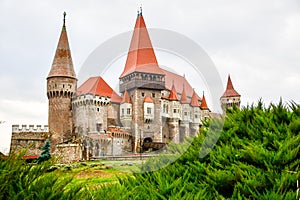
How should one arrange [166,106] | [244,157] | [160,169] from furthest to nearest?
[166,106] → [160,169] → [244,157]

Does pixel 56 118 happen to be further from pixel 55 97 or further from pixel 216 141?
pixel 216 141

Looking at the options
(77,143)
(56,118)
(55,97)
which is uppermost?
(55,97)

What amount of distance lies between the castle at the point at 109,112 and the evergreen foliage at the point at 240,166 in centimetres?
2795

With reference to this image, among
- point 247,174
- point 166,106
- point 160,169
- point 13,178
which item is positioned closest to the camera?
point 13,178

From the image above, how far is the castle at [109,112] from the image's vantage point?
3547 cm

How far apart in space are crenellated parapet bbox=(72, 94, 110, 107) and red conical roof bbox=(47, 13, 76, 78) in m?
3.24

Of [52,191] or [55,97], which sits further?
[55,97]

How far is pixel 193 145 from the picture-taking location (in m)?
4.46

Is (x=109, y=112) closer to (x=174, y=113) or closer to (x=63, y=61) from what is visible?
(x=63, y=61)

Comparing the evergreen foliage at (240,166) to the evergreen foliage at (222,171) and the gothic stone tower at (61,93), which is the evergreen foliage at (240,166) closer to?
the evergreen foliage at (222,171)

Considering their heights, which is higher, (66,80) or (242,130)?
(66,80)

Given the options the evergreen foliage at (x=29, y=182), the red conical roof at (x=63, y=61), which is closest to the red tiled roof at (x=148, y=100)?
the red conical roof at (x=63, y=61)

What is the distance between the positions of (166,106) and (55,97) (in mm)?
13912

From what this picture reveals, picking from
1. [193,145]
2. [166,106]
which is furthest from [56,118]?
[193,145]
